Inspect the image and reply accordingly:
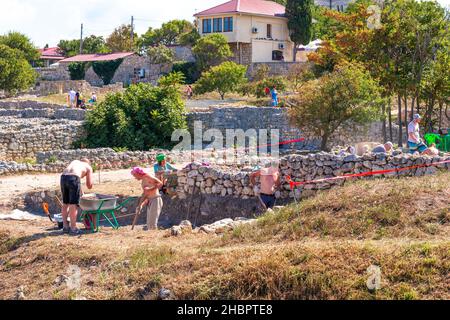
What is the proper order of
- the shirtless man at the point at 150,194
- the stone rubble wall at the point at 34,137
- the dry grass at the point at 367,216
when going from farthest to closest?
the stone rubble wall at the point at 34,137, the shirtless man at the point at 150,194, the dry grass at the point at 367,216

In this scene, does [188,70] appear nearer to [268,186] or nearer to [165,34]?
[165,34]

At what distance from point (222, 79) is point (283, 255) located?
101 feet

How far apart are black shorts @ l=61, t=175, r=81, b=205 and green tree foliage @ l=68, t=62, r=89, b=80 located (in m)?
46.9

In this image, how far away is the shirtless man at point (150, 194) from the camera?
1309cm

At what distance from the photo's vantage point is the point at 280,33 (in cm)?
5662

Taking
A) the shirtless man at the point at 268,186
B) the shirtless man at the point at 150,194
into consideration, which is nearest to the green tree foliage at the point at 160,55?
the shirtless man at the point at 268,186

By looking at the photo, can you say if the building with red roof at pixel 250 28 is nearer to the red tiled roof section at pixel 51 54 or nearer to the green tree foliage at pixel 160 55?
the green tree foliage at pixel 160 55

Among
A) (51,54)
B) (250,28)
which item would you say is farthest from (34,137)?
(51,54)

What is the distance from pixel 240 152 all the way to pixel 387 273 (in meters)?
15.7

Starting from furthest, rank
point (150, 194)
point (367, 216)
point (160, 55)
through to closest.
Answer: point (160, 55) → point (150, 194) → point (367, 216)

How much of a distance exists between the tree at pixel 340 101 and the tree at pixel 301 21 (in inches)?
1259

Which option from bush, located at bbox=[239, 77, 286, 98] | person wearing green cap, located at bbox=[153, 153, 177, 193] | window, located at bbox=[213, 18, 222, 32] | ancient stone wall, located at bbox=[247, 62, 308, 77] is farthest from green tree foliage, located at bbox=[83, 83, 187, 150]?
window, located at bbox=[213, 18, 222, 32]

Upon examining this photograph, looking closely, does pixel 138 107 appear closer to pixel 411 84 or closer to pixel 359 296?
pixel 411 84

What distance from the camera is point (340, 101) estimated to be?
2320cm
